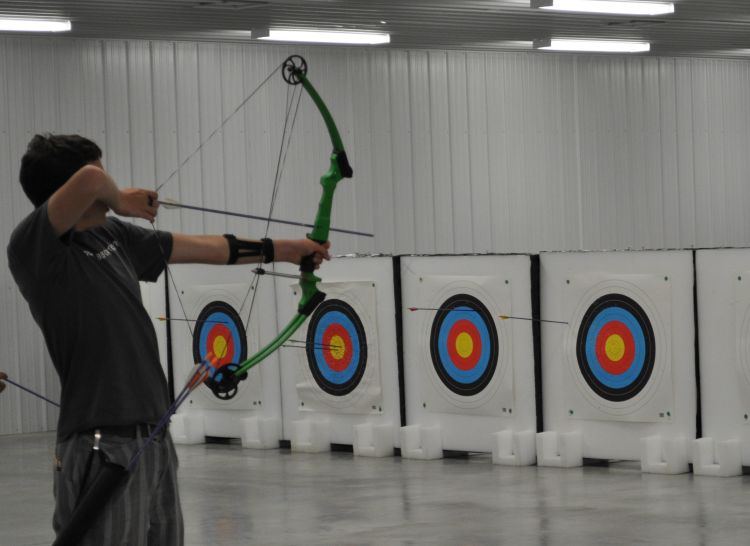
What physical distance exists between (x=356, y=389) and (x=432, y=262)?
754 millimetres

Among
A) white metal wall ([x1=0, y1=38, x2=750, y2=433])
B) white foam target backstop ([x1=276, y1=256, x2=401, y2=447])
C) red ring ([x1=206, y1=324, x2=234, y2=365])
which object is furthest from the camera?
white metal wall ([x1=0, y1=38, x2=750, y2=433])

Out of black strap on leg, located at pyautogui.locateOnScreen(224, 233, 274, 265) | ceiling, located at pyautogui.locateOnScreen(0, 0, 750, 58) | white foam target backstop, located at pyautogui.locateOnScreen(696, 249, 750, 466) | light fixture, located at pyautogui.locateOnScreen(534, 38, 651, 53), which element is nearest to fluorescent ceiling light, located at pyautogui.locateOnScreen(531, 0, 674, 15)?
ceiling, located at pyautogui.locateOnScreen(0, 0, 750, 58)

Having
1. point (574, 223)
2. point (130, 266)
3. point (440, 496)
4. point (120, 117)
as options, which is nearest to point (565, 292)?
point (440, 496)

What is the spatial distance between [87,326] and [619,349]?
3917 millimetres

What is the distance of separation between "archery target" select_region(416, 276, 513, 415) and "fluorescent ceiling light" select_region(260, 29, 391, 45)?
3.50 m

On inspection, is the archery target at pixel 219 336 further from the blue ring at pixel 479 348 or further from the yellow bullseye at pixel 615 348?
the yellow bullseye at pixel 615 348

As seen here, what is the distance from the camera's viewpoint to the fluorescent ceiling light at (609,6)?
339 inches

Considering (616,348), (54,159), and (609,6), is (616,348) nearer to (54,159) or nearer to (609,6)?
(609,6)

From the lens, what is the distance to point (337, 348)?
6.76m

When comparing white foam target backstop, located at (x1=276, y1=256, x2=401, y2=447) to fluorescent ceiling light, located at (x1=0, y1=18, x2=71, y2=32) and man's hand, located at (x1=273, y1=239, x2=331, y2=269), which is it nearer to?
fluorescent ceiling light, located at (x1=0, y1=18, x2=71, y2=32)

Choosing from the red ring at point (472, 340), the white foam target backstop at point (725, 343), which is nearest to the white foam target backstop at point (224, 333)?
the red ring at point (472, 340)

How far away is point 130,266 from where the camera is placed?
237cm

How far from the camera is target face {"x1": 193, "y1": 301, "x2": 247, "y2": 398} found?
23.6 ft

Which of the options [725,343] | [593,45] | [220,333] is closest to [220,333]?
[220,333]
